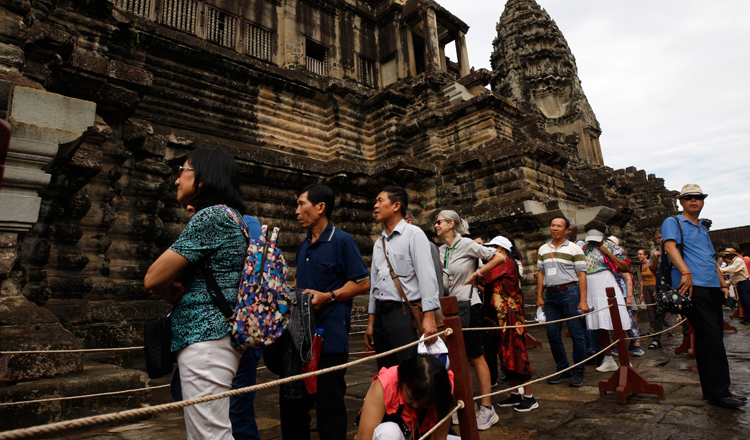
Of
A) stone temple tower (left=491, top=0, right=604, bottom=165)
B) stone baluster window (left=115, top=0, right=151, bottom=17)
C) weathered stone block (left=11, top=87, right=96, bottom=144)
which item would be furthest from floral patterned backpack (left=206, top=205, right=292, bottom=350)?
stone temple tower (left=491, top=0, right=604, bottom=165)

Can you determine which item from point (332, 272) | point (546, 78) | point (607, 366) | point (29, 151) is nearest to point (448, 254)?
point (332, 272)

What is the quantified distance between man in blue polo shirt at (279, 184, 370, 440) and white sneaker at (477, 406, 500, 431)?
1.17 meters

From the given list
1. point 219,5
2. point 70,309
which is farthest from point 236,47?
point 70,309

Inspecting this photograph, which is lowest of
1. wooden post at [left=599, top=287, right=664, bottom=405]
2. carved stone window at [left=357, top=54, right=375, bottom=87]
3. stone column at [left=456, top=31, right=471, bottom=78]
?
wooden post at [left=599, top=287, right=664, bottom=405]

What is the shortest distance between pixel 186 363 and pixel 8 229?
8.98ft

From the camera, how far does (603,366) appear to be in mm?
4742

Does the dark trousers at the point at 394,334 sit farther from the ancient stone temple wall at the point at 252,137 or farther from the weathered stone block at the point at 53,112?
the ancient stone temple wall at the point at 252,137

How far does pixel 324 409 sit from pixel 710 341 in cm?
315

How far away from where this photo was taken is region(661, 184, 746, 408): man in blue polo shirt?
10.4 feet

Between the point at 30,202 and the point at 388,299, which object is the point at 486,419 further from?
the point at 30,202

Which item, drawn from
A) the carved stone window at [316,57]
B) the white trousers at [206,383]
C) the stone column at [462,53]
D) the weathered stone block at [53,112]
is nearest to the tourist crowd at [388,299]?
the white trousers at [206,383]

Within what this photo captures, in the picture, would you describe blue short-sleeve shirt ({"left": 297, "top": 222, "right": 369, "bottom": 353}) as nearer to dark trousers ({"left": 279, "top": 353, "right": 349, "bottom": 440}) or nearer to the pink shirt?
dark trousers ({"left": 279, "top": 353, "right": 349, "bottom": 440})

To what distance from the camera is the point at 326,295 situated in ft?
7.55

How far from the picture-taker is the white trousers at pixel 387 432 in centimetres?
192
